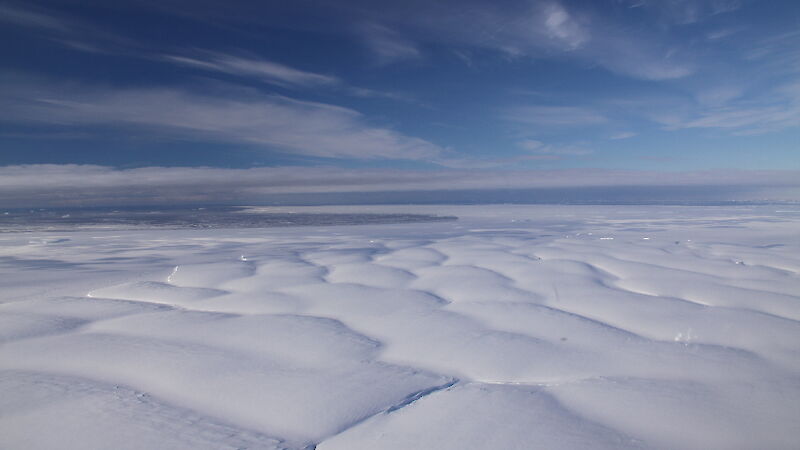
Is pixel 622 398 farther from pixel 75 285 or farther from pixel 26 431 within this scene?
pixel 75 285

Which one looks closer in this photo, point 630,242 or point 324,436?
point 324,436

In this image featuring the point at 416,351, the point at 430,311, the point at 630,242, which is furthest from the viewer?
the point at 630,242

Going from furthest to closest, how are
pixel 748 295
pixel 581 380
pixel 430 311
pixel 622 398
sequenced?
pixel 748 295 < pixel 430 311 < pixel 581 380 < pixel 622 398

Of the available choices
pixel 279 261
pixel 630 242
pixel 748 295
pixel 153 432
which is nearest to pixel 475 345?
pixel 153 432

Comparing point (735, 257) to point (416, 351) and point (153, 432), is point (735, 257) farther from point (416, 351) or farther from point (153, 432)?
point (153, 432)

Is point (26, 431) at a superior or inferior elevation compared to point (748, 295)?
inferior

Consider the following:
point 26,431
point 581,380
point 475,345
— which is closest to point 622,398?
point 581,380
